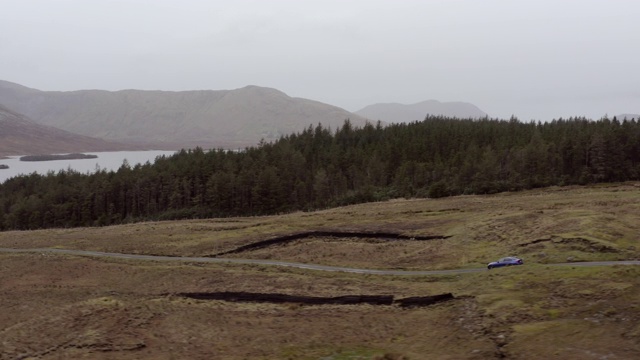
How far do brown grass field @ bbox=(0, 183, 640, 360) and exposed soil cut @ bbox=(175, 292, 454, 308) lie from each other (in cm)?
77

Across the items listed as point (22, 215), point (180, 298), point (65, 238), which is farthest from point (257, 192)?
point (180, 298)

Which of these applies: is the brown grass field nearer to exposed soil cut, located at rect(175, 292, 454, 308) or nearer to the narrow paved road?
exposed soil cut, located at rect(175, 292, 454, 308)

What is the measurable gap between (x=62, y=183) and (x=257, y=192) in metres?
54.4

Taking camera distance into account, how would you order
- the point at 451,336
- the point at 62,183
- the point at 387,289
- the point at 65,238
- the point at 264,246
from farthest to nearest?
the point at 62,183 < the point at 65,238 < the point at 264,246 < the point at 387,289 < the point at 451,336

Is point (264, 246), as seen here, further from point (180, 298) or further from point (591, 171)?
point (591, 171)

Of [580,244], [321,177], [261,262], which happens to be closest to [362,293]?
[261,262]

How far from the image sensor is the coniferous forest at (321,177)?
339 ft

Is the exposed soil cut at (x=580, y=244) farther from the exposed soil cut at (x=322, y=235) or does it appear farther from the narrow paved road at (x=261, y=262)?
the exposed soil cut at (x=322, y=235)

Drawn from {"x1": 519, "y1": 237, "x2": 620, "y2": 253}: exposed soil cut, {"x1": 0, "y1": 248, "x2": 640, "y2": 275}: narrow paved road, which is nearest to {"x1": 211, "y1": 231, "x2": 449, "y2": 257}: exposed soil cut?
{"x1": 0, "y1": 248, "x2": 640, "y2": 275}: narrow paved road

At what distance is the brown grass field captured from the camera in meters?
27.1

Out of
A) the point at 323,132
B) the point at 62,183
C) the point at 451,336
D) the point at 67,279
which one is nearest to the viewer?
the point at 451,336

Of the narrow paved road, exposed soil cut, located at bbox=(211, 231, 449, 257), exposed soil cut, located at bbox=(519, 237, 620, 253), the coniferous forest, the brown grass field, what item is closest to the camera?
the brown grass field

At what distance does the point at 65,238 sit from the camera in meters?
73.0

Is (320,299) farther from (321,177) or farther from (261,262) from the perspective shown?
(321,177)
